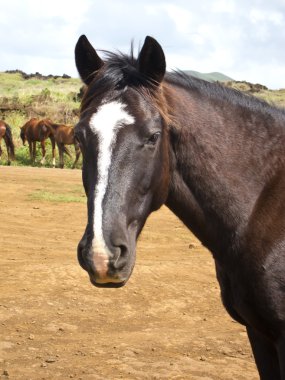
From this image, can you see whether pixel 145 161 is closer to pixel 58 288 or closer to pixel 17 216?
pixel 58 288

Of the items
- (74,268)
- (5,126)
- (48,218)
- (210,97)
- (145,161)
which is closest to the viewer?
(145,161)

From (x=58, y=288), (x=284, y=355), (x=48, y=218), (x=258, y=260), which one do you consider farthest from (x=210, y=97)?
(x=48, y=218)

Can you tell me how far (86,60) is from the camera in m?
3.24

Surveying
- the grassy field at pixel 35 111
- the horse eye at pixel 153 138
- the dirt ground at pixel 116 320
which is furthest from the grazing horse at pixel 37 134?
the horse eye at pixel 153 138

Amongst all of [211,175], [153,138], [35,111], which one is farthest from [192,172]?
[35,111]

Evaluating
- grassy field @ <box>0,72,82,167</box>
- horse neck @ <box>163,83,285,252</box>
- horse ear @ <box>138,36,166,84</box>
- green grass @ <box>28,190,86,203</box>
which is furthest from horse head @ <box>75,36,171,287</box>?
grassy field @ <box>0,72,82,167</box>

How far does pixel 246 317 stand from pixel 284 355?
25 cm

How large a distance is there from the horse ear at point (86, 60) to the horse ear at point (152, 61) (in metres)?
0.26

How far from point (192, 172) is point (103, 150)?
0.55 meters

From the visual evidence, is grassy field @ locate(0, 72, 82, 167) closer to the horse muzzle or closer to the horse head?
the horse head

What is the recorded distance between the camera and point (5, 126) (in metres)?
22.3

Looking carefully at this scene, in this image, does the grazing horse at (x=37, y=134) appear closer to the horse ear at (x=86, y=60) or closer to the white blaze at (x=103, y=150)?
the horse ear at (x=86, y=60)

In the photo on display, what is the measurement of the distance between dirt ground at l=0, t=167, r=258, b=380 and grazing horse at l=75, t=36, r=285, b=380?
6.15 ft

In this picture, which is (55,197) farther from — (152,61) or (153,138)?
(153,138)
